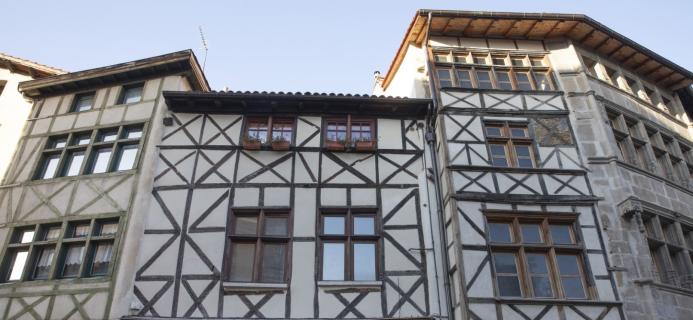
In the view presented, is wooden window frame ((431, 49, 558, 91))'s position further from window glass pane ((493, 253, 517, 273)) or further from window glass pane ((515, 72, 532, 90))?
window glass pane ((493, 253, 517, 273))

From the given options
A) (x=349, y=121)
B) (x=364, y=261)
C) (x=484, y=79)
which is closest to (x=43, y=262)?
(x=364, y=261)

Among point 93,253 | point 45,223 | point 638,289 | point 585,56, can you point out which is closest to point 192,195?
point 93,253

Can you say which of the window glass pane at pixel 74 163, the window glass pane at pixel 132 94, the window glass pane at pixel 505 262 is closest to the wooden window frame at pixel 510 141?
the window glass pane at pixel 505 262

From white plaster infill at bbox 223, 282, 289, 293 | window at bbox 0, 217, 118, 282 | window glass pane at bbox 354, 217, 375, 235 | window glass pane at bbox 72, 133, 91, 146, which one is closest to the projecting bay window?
window glass pane at bbox 354, 217, 375, 235

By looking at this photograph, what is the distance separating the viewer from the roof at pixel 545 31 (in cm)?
1276

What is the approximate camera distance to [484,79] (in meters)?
12.5

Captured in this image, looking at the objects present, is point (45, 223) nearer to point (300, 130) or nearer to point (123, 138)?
point (123, 138)

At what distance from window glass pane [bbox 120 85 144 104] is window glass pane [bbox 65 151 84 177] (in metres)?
1.71

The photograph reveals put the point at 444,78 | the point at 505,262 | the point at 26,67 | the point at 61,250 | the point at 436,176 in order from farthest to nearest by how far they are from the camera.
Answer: the point at 26,67
the point at 444,78
the point at 436,176
the point at 61,250
the point at 505,262

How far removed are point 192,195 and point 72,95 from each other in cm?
524

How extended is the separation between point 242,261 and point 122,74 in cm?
629

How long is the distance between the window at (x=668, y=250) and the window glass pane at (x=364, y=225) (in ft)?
19.0

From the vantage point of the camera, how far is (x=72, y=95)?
12883mm

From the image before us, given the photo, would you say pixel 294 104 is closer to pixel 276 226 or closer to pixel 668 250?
pixel 276 226
